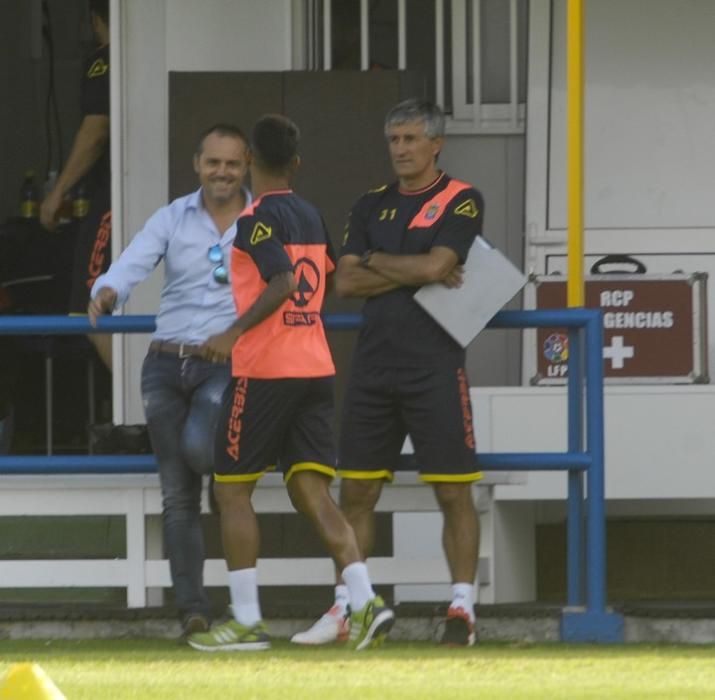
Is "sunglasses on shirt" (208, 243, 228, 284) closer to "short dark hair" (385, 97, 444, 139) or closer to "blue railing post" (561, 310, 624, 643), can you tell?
"short dark hair" (385, 97, 444, 139)

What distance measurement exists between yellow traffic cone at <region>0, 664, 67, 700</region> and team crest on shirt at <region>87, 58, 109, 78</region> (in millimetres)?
5678

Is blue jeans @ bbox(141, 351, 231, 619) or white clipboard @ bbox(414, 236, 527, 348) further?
blue jeans @ bbox(141, 351, 231, 619)

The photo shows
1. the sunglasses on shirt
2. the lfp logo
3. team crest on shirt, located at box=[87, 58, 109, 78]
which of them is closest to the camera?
the sunglasses on shirt

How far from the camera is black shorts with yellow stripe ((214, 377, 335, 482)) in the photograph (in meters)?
7.55

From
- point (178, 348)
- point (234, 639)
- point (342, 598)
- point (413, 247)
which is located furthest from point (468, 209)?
point (234, 639)

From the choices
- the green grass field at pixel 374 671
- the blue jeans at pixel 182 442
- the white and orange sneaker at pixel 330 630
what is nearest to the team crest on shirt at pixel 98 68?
the blue jeans at pixel 182 442

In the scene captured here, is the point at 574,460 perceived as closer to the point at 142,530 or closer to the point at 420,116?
the point at 420,116

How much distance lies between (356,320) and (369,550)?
80 centimetres

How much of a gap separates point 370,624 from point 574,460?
40.4 inches

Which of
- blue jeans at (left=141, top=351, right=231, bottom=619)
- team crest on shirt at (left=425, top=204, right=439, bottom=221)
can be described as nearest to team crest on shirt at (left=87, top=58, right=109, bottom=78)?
blue jeans at (left=141, top=351, right=231, bottom=619)

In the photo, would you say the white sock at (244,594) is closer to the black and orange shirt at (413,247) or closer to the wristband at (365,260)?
the black and orange shirt at (413,247)

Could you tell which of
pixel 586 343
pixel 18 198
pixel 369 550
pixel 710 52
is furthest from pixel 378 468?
pixel 18 198

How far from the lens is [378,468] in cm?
795

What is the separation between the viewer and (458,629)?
25.5 feet
